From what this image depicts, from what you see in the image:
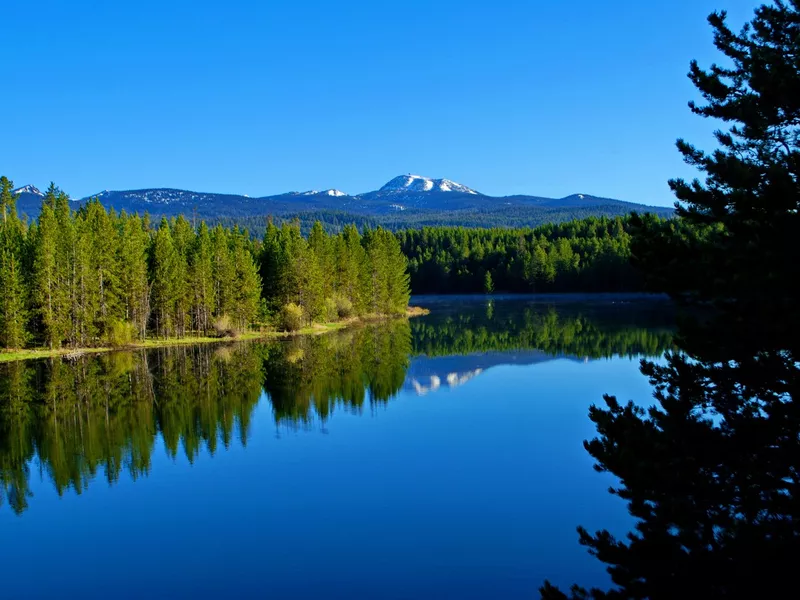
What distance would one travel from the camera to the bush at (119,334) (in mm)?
59750

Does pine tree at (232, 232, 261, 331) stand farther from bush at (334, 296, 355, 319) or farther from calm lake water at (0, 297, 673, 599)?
calm lake water at (0, 297, 673, 599)

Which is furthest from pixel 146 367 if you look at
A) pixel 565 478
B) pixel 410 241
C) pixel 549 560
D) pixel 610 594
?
pixel 410 241

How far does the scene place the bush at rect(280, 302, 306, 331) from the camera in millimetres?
73688

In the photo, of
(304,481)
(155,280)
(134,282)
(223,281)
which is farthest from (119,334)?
(304,481)

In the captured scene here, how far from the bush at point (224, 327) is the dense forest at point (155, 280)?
0.38ft

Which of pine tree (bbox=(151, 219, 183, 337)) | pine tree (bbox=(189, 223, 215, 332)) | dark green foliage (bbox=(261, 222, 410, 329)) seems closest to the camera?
pine tree (bbox=(151, 219, 183, 337))

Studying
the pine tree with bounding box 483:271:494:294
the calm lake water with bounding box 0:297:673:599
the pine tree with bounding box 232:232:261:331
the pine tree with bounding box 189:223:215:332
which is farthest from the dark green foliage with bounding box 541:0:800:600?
the pine tree with bounding box 483:271:494:294

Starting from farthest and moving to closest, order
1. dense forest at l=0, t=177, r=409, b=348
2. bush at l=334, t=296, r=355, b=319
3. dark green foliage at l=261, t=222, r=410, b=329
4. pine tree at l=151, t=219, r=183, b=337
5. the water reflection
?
bush at l=334, t=296, r=355, b=319
dark green foliage at l=261, t=222, r=410, b=329
pine tree at l=151, t=219, r=183, b=337
dense forest at l=0, t=177, r=409, b=348
the water reflection

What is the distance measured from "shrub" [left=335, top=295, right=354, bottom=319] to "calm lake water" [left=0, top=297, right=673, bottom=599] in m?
40.9

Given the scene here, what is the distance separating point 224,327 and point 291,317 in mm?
7358

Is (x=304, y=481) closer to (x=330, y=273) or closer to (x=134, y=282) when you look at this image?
(x=134, y=282)

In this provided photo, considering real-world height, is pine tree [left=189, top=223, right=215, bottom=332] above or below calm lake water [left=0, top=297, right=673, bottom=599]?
above

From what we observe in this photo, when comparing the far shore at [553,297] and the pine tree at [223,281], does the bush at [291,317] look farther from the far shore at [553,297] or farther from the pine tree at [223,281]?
the far shore at [553,297]

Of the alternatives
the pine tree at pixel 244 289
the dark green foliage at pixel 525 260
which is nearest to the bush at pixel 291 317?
the pine tree at pixel 244 289
